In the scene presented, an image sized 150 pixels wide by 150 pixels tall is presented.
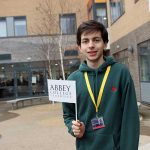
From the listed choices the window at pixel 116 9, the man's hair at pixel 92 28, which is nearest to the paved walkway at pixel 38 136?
the man's hair at pixel 92 28

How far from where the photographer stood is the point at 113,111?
9.87 ft

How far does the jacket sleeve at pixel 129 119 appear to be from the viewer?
295cm

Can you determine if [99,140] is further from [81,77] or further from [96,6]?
[96,6]

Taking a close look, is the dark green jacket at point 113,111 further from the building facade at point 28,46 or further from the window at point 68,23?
the window at point 68,23

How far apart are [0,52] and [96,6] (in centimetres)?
854

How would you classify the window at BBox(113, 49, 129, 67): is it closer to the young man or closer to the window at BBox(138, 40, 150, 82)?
the window at BBox(138, 40, 150, 82)

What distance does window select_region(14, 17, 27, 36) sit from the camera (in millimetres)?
31734

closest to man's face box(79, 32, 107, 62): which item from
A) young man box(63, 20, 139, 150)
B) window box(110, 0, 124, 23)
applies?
young man box(63, 20, 139, 150)

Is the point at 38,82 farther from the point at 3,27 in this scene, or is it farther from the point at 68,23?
the point at 68,23

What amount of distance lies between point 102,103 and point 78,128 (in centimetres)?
27

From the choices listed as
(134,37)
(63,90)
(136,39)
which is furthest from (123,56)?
(63,90)

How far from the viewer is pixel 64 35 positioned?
3109cm

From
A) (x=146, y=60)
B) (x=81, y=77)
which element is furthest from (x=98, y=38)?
(x=146, y=60)

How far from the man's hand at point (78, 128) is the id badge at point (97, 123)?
0.09 metres
